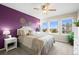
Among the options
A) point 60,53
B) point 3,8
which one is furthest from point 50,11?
point 3,8

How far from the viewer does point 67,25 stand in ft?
5.08

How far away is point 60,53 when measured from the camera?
148 cm

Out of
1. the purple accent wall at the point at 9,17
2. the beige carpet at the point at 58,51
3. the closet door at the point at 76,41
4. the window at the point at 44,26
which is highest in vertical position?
the purple accent wall at the point at 9,17

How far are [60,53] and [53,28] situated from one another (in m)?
0.68

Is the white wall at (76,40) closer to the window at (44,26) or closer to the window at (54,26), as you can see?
the window at (54,26)

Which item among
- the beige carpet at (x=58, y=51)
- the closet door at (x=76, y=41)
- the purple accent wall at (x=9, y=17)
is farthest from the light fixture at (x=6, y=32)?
the closet door at (x=76, y=41)

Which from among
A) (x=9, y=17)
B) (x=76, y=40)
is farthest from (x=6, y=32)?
(x=76, y=40)

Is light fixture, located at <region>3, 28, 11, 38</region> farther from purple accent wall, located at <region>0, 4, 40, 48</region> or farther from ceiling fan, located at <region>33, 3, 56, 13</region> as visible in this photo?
ceiling fan, located at <region>33, 3, 56, 13</region>

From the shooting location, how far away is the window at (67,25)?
149 cm

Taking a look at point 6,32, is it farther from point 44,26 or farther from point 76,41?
point 76,41

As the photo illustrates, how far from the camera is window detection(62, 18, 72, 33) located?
1487mm

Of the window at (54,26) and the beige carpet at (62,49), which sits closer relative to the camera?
the beige carpet at (62,49)
